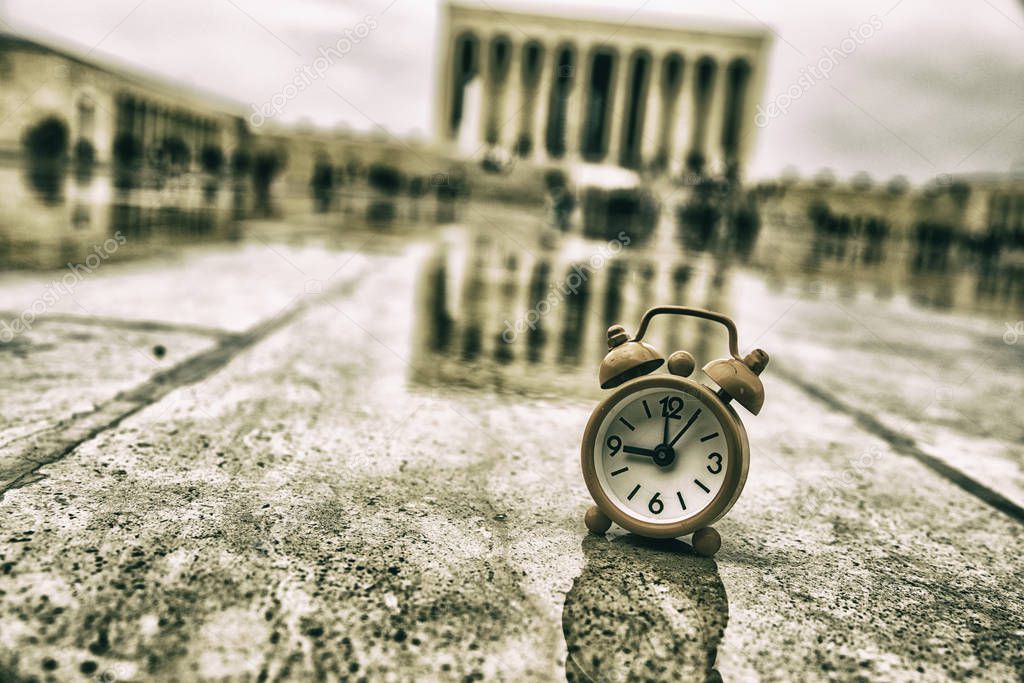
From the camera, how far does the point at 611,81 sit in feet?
213

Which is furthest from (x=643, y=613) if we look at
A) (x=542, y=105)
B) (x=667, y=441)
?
(x=542, y=105)

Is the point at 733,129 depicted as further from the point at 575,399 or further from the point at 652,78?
the point at 575,399

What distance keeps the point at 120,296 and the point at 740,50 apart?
65.1m

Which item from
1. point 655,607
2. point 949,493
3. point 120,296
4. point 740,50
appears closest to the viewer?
point 655,607

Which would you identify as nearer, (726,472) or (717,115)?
(726,472)

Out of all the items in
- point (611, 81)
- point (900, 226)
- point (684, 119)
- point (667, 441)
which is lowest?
point (667, 441)

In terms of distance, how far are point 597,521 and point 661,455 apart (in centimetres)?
27

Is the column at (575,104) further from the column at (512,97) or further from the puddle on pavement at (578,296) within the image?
the puddle on pavement at (578,296)

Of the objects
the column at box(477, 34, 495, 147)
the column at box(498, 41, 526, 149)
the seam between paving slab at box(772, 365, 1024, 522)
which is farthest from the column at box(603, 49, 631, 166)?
the seam between paving slab at box(772, 365, 1024, 522)

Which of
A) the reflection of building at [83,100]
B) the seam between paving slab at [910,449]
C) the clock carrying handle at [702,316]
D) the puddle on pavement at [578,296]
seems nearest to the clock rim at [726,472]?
the clock carrying handle at [702,316]

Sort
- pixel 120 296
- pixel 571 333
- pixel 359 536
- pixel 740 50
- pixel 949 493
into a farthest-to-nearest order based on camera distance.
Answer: pixel 740 50 < pixel 571 333 < pixel 120 296 < pixel 949 493 < pixel 359 536

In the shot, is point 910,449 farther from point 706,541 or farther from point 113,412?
point 113,412

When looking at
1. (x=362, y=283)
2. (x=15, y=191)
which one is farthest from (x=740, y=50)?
(x=362, y=283)

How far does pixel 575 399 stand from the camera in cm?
398
